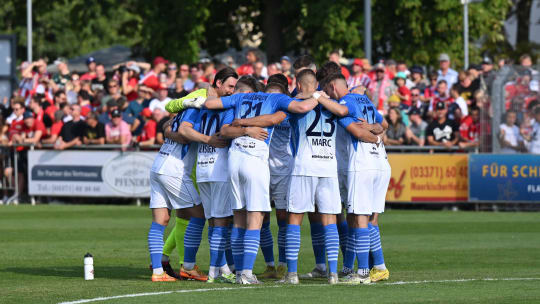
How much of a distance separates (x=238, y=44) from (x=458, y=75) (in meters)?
16.7

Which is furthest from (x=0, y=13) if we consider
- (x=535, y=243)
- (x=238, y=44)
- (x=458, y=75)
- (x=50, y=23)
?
(x=535, y=243)

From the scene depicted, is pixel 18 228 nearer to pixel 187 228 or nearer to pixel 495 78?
pixel 187 228

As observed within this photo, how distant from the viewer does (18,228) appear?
18.7m

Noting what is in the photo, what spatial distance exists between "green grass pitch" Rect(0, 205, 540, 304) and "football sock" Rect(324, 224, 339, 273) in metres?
0.27

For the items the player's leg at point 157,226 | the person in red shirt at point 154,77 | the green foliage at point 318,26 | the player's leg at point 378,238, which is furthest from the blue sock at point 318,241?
the green foliage at point 318,26

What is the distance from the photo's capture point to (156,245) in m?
11.8

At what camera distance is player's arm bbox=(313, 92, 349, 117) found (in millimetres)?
11047

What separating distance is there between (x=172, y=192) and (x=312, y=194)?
1624 millimetres

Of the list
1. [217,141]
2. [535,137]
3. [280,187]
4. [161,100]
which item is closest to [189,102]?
[217,141]

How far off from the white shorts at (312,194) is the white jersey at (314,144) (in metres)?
0.07

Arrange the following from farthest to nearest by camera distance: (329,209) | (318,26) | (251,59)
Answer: (318,26)
(251,59)
(329,209)

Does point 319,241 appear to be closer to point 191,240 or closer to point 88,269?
point 191,240

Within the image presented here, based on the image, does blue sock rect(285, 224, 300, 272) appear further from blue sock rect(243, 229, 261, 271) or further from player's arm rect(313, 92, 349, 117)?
player's arm rect(313, 92, 349, 117)

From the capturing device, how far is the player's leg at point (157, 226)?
464 inches
